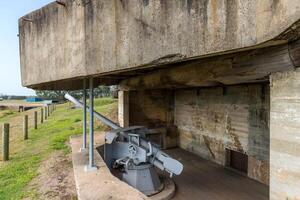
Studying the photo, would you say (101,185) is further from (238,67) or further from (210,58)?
(238,67)

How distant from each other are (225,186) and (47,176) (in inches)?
181

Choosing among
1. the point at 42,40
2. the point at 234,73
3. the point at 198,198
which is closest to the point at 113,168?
the point at 198,198

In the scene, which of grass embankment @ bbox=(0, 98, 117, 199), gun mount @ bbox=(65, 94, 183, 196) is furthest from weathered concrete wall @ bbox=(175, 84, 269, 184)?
grass embankment @ bbox=(0, 98, 117, 199)

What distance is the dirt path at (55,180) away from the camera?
17.9ft

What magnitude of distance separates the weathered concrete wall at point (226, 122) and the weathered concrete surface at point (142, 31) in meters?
4.80

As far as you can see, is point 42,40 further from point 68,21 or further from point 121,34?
point 121,34

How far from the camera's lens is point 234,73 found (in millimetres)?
4609

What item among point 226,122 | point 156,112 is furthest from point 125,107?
point 226,122

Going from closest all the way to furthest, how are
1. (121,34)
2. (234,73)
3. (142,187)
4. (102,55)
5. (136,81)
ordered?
(121,34)
(102,55)
(234,73)
(142,187)
(136,81)

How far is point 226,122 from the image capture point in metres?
9.14

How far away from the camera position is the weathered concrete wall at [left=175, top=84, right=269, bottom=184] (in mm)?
7590

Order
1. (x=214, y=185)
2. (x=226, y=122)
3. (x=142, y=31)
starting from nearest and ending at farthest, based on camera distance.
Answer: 1. (x=142, y=31)
2. (x=214, y=185)
3. (x=226, y=122)

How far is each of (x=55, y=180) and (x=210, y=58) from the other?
421cm

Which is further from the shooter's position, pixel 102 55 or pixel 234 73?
pixel 234 73
